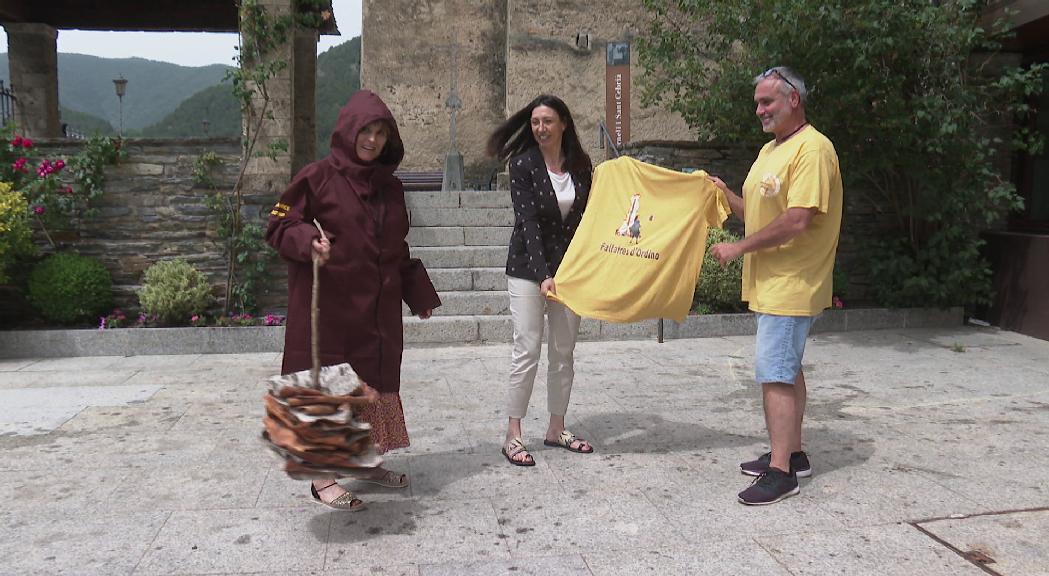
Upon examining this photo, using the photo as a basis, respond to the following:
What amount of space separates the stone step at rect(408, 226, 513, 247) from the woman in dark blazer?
476cm

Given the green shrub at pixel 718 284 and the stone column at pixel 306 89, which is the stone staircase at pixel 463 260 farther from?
the stone column at pixel 306 89

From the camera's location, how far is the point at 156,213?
7.95 meters

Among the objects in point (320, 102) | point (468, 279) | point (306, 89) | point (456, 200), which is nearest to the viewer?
point (468, 279)

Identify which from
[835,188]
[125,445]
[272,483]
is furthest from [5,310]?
[835,188]

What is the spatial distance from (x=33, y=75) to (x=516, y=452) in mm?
12102

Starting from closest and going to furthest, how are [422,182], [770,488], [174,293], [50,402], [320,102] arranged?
[770,488] < [50,402] < [174,293] < [422,182] < [320,102]

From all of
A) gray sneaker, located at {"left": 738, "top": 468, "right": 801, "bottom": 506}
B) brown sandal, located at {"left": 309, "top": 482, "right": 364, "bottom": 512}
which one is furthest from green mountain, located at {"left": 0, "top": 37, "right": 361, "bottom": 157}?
gray sneaker, located at {"left": 738, "top": 468, "right": 801, "bottom": 506}

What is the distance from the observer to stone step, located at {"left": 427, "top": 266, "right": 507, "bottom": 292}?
26.7 feet

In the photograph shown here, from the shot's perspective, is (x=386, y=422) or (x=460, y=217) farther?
(x=460, y=217)

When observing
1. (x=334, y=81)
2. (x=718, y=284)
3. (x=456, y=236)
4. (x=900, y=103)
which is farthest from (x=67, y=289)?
(x=334, y=81)

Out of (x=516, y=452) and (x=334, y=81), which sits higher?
(x=334, y=81)

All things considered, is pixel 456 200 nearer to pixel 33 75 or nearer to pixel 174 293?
pixel 174 293

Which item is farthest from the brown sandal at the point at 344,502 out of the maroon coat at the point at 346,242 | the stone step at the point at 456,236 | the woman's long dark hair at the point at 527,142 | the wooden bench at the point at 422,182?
the wooden bench at the point at 422,182

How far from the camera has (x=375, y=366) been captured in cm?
346
